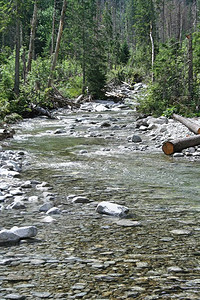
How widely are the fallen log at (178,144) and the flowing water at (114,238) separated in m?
0.87

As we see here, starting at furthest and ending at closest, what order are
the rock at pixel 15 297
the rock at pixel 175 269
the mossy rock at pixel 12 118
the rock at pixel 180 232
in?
the mossy rock at pixel 12 118 < the rock at pixel 180 232 < the rock at pixel 175 269 < the rock at pixel 15 297

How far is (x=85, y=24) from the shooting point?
91.4 ft

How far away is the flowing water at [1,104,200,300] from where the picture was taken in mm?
2256

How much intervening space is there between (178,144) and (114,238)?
16.2 ft

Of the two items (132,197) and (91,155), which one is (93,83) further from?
(132,197)

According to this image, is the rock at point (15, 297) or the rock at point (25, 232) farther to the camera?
the rock at point (25, 232)

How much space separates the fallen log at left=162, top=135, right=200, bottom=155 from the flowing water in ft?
2.86

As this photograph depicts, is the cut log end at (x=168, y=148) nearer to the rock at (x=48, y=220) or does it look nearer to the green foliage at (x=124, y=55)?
the rock at (x=48, y=220)

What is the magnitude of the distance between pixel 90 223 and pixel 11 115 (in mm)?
11649

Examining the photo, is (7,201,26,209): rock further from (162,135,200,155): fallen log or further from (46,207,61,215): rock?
(162,135,200,155): fallen log

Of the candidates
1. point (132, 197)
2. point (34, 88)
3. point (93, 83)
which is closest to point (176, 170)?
point (132, 197)

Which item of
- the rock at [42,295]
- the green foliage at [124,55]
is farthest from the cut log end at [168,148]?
the green foliage at [124,55]

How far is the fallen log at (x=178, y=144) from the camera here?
7.67m

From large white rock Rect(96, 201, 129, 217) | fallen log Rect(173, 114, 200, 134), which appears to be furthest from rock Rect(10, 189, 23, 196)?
fallen log Rect(173, 114, 200, 134)
